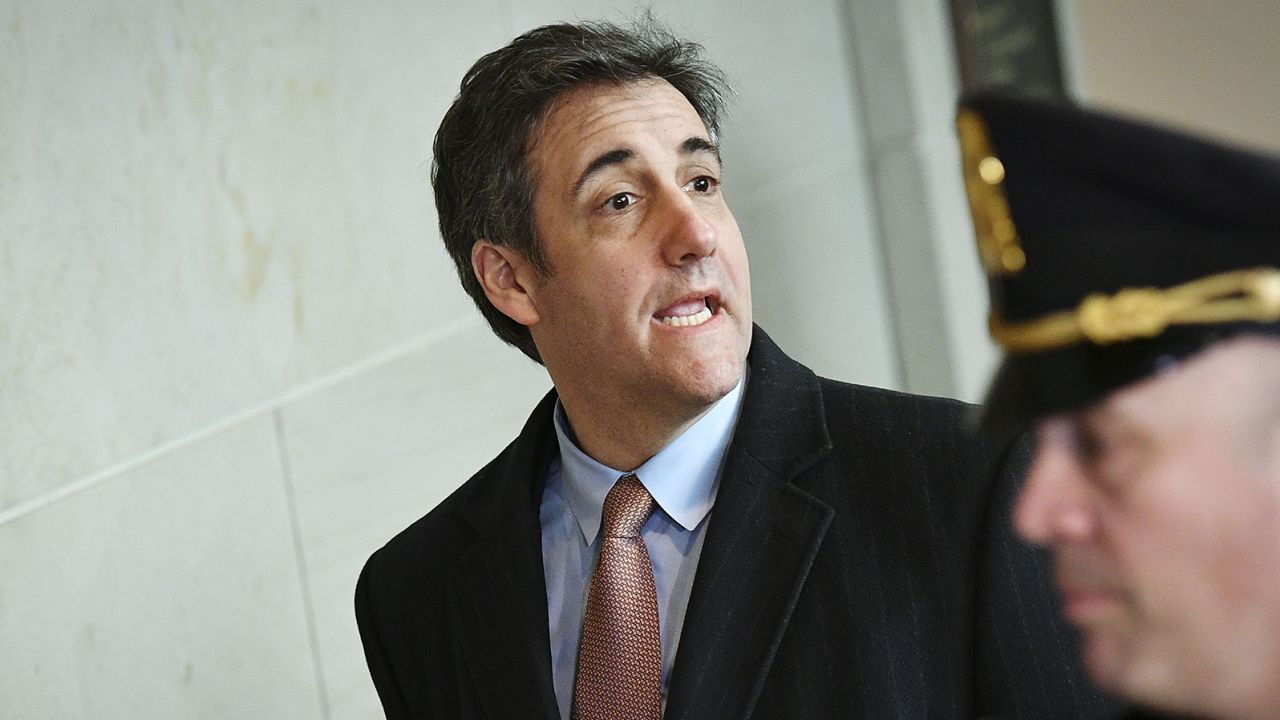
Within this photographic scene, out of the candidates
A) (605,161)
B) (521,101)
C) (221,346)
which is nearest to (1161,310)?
(605,161)

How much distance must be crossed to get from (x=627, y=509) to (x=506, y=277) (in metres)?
0.50

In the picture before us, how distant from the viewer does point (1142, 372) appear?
2.63 feet

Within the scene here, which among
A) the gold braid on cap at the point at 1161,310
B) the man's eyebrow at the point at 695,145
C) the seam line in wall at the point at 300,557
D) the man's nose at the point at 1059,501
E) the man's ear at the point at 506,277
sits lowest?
the seam line in wall at the point at 300,557

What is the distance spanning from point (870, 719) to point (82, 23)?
5.86 ft

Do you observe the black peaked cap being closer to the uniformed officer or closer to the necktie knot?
the uniformed officer

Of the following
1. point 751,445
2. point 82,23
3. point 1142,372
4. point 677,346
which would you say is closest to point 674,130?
point 677,346

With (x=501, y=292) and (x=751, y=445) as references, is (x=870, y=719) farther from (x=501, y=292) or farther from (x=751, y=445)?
(x=501, y=292)

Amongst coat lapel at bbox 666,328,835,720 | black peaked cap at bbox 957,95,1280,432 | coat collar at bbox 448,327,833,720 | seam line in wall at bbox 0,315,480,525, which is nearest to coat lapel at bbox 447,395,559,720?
coat collar at bbox 448,327,833,720

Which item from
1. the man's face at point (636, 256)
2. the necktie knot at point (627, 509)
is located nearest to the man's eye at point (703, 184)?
the man's face at point (636, 256)

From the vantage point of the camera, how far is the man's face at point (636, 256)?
2012mm

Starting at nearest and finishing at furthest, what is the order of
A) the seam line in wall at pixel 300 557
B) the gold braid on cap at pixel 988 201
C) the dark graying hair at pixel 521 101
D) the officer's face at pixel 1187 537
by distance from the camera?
the officer's face at pixel 1187 537 → the gold braid on cap at pixel 988 201 → the dark graying hair at pixel 521 101 → the seam line in wall at pixel 300 557

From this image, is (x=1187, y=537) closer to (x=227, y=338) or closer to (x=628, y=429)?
(x=628, y=429)

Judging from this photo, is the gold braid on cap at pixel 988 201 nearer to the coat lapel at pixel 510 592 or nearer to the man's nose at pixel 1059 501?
the man's nose at pixel 1059 501

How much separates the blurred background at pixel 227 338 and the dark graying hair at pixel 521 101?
58cm
